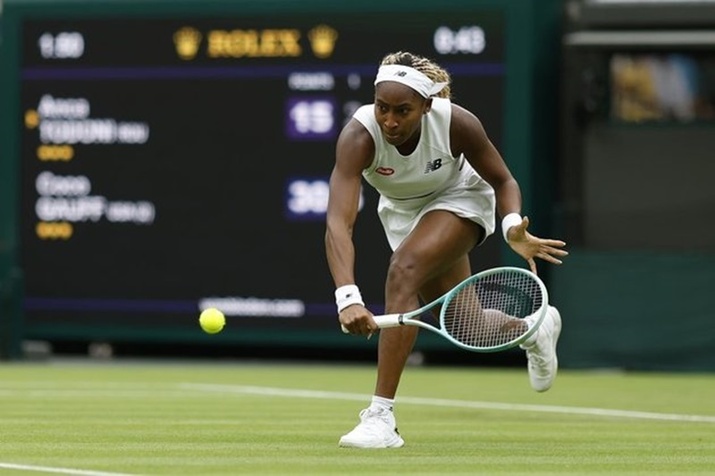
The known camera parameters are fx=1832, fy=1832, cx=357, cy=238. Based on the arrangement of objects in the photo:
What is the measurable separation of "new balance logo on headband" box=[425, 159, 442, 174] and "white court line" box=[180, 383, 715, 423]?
9.29ft

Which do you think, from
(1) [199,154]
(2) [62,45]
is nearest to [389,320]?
(1) [199,154]

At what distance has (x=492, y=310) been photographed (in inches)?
342

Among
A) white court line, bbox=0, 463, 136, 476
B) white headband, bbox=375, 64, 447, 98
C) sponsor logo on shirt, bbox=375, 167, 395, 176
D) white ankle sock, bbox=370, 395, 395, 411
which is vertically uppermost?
white headband, bbox=375, 64, 447, 98

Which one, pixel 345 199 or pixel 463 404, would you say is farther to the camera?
pixel 463 404

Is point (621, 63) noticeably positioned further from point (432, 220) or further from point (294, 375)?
point (432, 220)

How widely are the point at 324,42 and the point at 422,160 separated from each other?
8708mm

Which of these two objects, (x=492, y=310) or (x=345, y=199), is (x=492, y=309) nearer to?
(x=492, y=310)

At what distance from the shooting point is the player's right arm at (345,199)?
840 centimetres

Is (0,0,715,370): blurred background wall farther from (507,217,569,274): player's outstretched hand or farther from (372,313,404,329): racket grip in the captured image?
(372,313,404,329): racket grip

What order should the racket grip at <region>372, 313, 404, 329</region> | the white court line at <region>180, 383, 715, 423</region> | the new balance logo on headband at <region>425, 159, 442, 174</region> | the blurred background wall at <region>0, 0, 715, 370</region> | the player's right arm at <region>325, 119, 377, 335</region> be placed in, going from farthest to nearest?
the blurred background wall at <region>0, 0, 715, 370</region> < the white court line at <region>180, 383, 715, 423</region> < the new balance logo on headband at <region>425, 159, 442, 174</region> < the player's right arm at <region>325, 119, 377, 335</region> < the racket grip at <region>372, 313, 404, 329</region>

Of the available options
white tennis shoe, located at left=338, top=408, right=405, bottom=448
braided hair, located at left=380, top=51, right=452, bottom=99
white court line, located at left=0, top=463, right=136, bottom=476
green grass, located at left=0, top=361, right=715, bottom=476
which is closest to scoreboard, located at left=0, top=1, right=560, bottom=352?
green grass, located at left=0, top=361, right=715, bottom=476

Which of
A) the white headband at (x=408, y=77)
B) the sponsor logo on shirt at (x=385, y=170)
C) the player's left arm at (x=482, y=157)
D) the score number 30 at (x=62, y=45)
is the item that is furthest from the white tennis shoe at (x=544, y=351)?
the score number 30 at (x=62, y=45)

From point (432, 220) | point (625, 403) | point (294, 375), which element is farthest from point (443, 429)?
point (294, 375)

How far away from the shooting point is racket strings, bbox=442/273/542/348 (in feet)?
28.2
